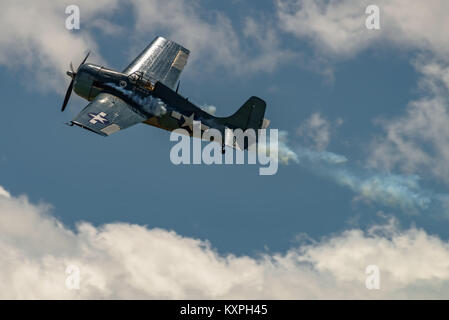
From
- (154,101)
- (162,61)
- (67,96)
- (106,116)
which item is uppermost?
(162,61)

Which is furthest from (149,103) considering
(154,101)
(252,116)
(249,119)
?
(252,116)

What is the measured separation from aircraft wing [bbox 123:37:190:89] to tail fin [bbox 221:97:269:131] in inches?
271

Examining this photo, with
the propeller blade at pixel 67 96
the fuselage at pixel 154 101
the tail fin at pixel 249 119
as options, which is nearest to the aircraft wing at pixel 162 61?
the fuselage at pixel 154 101

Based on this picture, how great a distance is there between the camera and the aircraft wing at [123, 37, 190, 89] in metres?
43.0

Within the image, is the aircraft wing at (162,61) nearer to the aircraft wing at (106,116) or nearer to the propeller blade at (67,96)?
the aircraft wing at (106,116)

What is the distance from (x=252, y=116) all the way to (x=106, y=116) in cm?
924

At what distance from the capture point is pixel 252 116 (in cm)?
3847

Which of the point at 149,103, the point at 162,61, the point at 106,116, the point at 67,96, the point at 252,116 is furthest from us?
the point at 162,61

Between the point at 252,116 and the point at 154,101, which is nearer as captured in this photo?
the point at 154,101

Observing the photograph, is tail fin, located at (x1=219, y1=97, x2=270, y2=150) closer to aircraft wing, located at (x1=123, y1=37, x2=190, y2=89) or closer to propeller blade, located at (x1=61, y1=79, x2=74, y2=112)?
aircraft wing, located at (x1=123, y1=37, x2=190, y2=89)

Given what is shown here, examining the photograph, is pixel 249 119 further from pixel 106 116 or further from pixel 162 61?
pixel 162 61

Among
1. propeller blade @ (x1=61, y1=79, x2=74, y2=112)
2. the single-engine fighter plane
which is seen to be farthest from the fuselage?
propeller blade @ (x1=61, y1=79, x2=74, y2=112)
